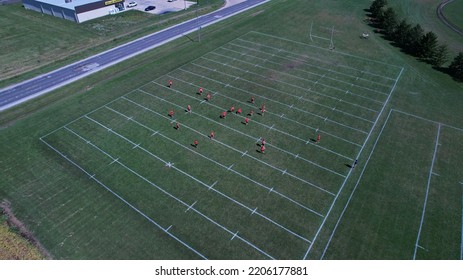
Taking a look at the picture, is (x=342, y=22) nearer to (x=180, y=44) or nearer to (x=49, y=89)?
(x=180, y=44)

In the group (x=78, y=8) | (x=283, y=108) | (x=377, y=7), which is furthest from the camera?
(x=78, y=8)

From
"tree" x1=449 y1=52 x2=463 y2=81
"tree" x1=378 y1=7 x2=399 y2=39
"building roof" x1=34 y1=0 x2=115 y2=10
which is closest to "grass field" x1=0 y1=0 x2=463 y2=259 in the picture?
"tree" x1=449 y1=52 x2=463 y2=81

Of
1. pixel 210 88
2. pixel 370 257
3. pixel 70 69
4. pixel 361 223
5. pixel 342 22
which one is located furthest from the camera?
pixel 342 22

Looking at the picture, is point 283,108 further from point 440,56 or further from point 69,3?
point 69,3

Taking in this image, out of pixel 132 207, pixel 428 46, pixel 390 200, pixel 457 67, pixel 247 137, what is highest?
pixel 428 46

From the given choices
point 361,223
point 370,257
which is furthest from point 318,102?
point 370,257

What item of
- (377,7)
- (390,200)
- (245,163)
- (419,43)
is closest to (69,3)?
(245,163)

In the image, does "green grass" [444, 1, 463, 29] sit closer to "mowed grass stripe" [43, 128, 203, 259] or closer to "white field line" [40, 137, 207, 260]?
"white field line" [40, 137, 207, 260]
